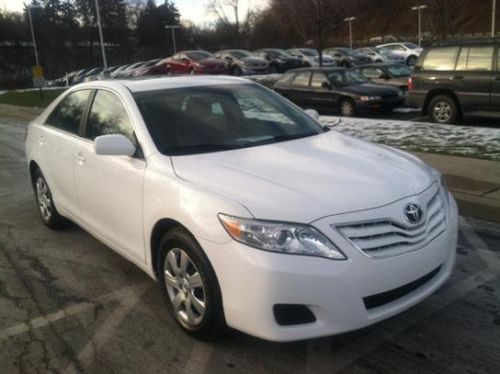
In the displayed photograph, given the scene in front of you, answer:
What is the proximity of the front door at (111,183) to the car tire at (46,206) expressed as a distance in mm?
1028

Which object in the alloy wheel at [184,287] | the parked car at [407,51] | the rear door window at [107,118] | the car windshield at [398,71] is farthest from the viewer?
the parked car at [407,51]

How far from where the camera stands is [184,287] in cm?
329

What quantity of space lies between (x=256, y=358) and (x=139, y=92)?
6.99 feet

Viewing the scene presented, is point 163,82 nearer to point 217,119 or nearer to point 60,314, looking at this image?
point 217,119

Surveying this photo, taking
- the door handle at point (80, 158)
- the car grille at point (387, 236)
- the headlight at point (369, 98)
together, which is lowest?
the headlight at point (369, 98)

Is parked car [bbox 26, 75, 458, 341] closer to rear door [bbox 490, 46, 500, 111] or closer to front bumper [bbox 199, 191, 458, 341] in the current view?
front bumper [bbox 199, 191, 458, 341]

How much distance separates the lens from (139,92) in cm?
413

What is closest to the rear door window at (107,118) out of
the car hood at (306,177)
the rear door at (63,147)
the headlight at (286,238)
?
the rear door at (63,147)

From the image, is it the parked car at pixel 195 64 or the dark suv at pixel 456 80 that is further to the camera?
the parked car at pixel 195 64

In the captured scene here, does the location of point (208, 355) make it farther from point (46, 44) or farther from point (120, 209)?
point (46, 44)

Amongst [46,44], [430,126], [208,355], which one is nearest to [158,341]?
[208,355]

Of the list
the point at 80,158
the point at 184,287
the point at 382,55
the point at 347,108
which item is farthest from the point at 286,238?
the point at 382,55

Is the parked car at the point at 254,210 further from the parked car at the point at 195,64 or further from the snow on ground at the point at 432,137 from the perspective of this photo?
the parked car at the point at 195,64

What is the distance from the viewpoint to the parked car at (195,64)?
1085 inches
